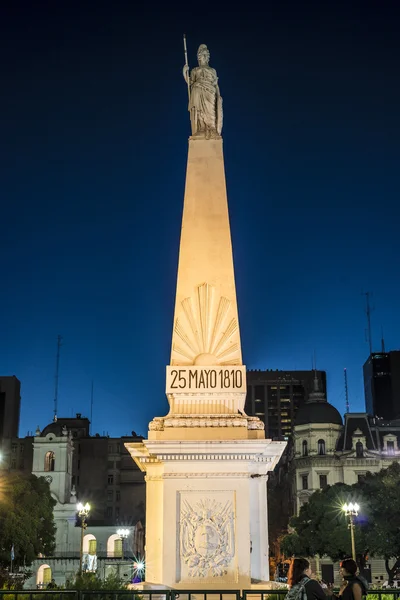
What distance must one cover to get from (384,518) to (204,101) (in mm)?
39028

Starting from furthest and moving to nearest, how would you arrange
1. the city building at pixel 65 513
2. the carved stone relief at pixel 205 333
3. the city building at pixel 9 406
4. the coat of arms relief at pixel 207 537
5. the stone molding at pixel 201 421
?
the city building at pixel 9 406 → the city building at pixel 65 513 → the carved stone relief at pixel 205 333 → the stone molding at pixel 201 421 → the coat of arms relief at pixel 207 537

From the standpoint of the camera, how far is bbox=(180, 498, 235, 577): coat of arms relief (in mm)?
14539

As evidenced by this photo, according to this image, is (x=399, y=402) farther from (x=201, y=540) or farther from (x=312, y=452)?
(x=201, y=540)

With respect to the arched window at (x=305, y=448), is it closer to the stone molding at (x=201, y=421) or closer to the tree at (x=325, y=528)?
the tree at (x=325, y=528)

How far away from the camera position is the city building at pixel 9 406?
3917 inches

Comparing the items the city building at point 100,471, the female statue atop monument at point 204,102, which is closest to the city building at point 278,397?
the city building at point 100,471

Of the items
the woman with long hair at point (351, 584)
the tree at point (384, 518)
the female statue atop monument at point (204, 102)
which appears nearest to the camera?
the woman with long hair at point (351, 584)

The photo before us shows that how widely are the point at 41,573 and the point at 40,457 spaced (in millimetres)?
16952

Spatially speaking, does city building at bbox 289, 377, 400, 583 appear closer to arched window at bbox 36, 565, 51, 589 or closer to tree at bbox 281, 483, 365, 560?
tree at bbox 281, 483, 365, 560

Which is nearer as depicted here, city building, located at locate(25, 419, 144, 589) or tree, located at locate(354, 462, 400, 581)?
tree, located at locate(354, 462, 400, 581)

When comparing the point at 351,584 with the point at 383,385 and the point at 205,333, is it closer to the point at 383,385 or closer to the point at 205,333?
the point at 205,333

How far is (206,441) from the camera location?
1512 centimetres

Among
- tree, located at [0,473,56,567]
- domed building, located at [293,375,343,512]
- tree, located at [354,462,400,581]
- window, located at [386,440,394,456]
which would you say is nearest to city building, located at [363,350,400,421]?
domed building, located at [293,375,343,512]

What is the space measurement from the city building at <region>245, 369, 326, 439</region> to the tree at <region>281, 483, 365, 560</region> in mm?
101644
